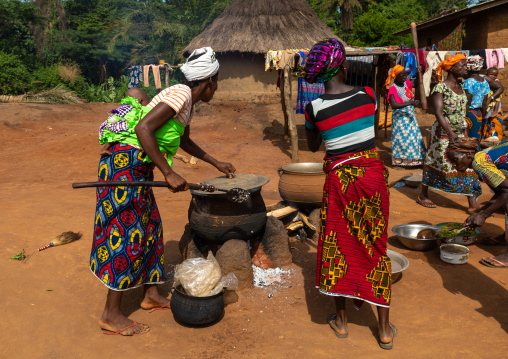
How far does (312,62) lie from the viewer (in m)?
2.68

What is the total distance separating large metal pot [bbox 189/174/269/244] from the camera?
3600 mm

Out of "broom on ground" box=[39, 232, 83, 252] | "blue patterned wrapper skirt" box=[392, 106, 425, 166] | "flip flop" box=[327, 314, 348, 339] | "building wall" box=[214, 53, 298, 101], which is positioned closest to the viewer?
"flip flop" box=[327, 314, 348, 339]

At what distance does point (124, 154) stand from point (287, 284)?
1832 millimetres

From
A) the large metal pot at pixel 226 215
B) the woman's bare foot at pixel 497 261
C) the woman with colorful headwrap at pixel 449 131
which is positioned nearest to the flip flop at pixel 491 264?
the woman's bare foot at pixel 497 261

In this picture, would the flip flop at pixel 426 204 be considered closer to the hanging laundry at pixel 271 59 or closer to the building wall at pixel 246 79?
the hanging laundry at pixel 271 59

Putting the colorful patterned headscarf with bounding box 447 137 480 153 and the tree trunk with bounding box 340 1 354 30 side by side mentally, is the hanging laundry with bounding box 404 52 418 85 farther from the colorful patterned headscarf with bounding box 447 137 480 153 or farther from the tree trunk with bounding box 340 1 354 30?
the tree trunk with bounding box 340 1 354 30

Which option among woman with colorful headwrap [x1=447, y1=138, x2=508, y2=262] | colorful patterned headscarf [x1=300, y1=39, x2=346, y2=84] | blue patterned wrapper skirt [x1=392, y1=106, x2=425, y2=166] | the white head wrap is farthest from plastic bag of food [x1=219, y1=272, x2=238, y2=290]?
blue patterned wrapper skirt [x1=392, y1=106, x2=425, y2=166]

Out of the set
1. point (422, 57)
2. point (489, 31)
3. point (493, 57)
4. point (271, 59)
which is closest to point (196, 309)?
point (271, 59)

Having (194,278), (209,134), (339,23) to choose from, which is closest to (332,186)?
(194,278)

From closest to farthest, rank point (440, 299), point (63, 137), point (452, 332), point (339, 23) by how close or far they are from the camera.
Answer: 1. point (452, 332)
2. point (440, 299)
3. point (63, 137)
4. point (339, 23)

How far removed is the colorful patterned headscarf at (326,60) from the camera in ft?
8.64

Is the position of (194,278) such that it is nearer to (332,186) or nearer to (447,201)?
(332,186)

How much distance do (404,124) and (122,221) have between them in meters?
6.67

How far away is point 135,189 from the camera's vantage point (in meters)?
2.83
